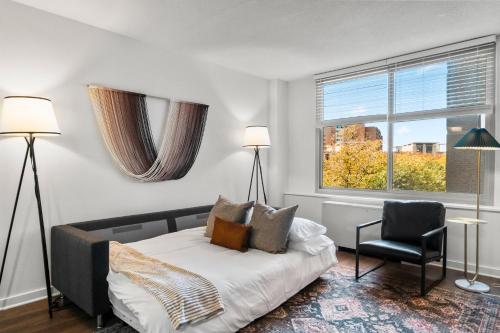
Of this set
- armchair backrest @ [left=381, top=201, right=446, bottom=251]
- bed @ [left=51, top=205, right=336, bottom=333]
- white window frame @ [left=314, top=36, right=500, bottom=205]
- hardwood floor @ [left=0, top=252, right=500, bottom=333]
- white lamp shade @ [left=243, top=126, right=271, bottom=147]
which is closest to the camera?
bed @ [left=51, top=205, right=336, bottom=333]

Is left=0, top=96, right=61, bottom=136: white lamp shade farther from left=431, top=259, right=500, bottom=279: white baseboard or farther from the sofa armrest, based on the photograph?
left=431, top=259, right=500, bottom=279: white baseboard

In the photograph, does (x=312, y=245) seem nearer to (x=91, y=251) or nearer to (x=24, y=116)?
(x=91, y=251)

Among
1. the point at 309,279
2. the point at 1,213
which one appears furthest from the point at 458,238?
the point at 1,213

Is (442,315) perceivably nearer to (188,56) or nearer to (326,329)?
(326,329)

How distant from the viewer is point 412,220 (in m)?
3.40

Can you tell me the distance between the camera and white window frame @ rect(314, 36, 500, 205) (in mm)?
3408

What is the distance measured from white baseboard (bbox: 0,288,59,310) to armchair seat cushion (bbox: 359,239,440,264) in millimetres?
2984

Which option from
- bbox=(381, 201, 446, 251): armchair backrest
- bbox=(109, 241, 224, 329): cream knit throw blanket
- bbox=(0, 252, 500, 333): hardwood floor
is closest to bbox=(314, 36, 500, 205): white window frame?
bbox=(381, 201, 446, 251): armchair backrest

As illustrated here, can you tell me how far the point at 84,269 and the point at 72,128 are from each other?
1.40m

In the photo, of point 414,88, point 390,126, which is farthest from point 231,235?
point 414,88

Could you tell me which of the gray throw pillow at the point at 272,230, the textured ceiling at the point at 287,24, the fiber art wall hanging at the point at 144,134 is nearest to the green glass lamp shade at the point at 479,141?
the textured ceiling at the point at 287,24

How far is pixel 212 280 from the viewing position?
7.13 ft

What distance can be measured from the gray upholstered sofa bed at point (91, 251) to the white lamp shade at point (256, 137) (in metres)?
1.42

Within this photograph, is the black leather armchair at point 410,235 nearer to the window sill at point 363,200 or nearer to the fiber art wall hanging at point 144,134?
the window sill at point 363,200
